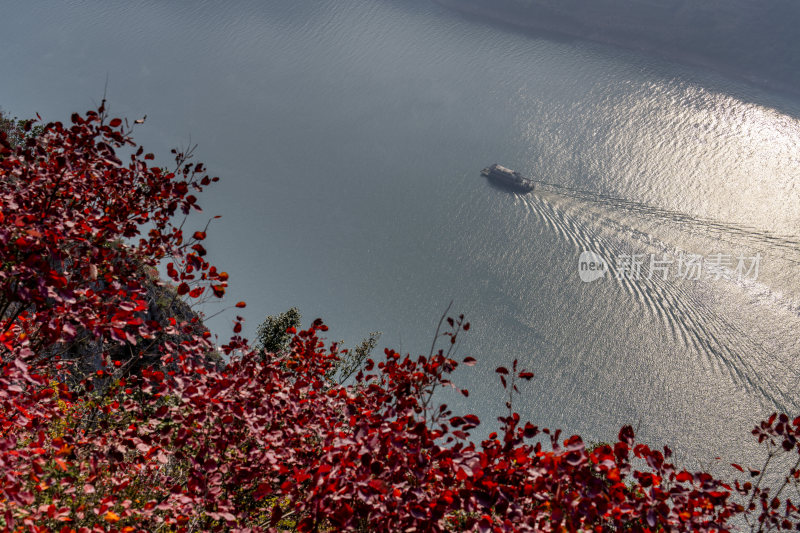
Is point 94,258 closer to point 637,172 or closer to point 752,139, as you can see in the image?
point 637,172

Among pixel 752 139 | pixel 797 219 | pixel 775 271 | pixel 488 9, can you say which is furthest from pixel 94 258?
pixel 488 9

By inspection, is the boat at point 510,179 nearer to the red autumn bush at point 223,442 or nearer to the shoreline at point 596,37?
the shoreline at point 596,37

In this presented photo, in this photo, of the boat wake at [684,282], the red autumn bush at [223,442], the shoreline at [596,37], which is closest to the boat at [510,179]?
the boat wake at [684,282]

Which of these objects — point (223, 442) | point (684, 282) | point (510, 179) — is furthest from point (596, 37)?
point (223, 442)

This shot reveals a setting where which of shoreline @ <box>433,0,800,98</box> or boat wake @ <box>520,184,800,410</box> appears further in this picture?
shoreline @ <box>433,0,800,98</box>

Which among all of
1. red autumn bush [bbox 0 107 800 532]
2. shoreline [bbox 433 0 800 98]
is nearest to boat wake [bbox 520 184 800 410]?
red autumn bush [bbox 0 107 800 532]

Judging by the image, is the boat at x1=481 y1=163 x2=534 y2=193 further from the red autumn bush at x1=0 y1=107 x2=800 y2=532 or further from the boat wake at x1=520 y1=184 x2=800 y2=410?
the red autumn bush at x1=0 y1=107 x2=800 y2=532

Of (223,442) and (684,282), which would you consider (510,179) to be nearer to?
(684,282)
